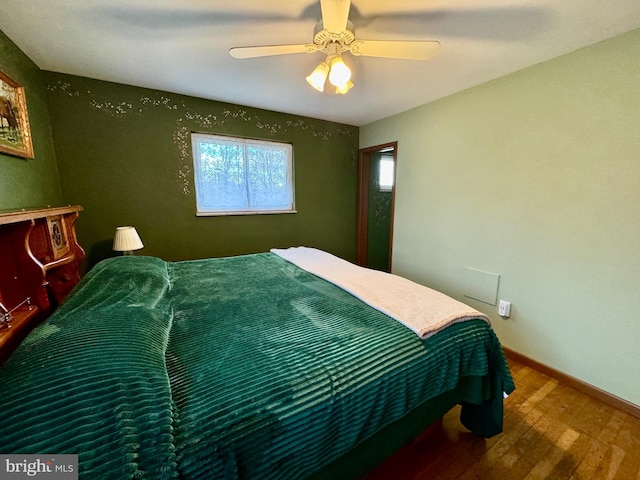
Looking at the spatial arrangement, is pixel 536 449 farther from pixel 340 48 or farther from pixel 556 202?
pixel 340 48

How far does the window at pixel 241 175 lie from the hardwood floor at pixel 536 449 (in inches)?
102

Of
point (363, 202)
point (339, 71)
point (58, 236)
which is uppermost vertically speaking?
point (339, 71)

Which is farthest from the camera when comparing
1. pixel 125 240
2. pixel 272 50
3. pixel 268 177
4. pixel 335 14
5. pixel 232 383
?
pixel 268 177

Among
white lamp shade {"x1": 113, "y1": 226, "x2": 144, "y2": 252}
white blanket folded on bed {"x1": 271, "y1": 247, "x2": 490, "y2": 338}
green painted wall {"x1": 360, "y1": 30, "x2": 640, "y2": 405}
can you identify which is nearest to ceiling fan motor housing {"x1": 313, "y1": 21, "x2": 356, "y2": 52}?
white blanket folded on bed {"x1": 271, "y1": 247, "x2": 490, "y2": 338}

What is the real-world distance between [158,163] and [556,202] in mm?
3363

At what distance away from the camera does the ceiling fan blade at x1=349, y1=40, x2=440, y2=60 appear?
1.27m

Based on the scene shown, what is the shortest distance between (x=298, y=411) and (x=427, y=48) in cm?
168

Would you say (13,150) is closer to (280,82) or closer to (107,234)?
(107,234)

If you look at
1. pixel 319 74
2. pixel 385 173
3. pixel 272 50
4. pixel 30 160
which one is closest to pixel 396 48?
pixel 319 74

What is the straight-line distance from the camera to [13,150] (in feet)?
5.16

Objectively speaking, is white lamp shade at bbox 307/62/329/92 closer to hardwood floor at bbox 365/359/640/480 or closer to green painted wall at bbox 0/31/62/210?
green painted wall at bbox 0/31/62/210

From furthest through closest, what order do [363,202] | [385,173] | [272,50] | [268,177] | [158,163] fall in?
[385,173]
[363,202]
[268,177]
[158,163]
[272,50]

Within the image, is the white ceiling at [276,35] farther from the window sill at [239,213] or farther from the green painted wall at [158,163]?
the window sill at [239,213]

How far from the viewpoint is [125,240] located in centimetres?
217
